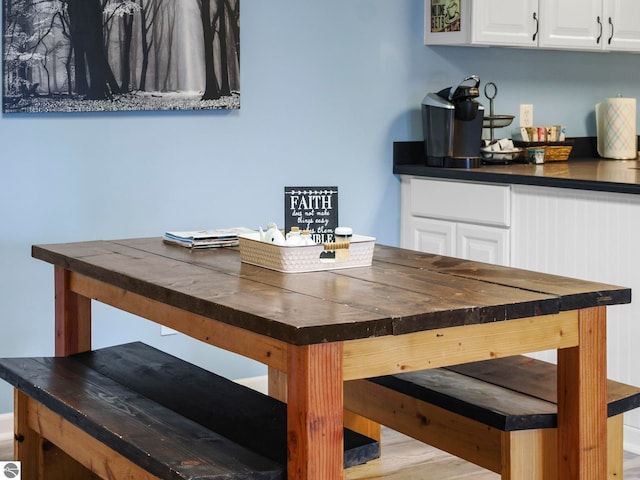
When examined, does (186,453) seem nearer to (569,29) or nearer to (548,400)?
(548,400)

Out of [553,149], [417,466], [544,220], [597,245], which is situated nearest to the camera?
[417,466]

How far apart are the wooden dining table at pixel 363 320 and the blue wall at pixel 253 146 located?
2.74 ft

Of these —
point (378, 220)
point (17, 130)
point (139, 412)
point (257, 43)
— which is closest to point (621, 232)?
A: point (378, 220)

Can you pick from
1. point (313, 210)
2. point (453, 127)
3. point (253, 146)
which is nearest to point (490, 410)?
point (313, 210)

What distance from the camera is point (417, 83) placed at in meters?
4.19

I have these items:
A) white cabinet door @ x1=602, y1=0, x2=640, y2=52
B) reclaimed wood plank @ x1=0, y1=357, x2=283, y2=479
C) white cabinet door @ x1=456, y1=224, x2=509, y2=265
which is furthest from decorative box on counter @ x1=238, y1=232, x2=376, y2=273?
white cabinet door @ x1=602, y1=0, x2=640, y2=52

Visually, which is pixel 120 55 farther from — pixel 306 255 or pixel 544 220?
pixel 544 220

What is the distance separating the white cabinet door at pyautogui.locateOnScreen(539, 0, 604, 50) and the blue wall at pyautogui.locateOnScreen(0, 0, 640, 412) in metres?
0.26

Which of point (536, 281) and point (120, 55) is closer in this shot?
point (536, 281)

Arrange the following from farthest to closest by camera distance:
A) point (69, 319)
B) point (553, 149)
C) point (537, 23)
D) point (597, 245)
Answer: point (553, 149) → point (537, 23) → point (597, 245) → point (69, 319)

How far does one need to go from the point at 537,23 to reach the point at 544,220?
1.01m

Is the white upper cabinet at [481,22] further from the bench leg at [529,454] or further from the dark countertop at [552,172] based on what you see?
the bench leg at [529,454]

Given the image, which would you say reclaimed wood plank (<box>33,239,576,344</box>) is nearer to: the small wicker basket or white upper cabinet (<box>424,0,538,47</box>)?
white upper cabinet (<box>424,0,538,47</box>)

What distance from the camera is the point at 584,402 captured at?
2.12m
